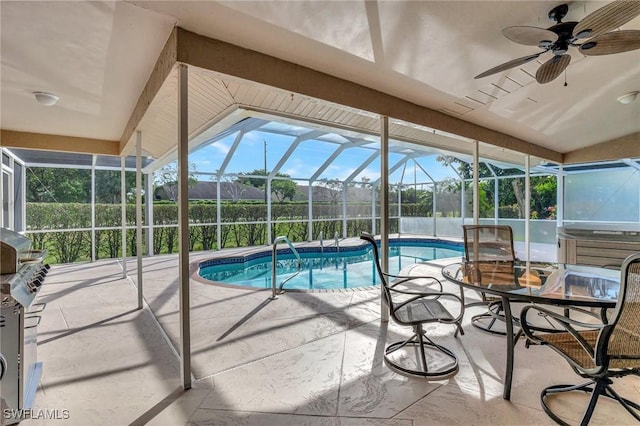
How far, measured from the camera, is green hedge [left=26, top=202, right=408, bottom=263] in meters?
7.30

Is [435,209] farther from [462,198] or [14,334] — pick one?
[14,334]

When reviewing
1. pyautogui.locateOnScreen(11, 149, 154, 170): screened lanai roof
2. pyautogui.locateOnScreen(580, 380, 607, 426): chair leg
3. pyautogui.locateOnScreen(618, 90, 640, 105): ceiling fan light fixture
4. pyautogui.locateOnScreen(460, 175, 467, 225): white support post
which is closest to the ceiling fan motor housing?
pyautogui.locateOnScreen(580, 380, 607, 426): chair leg

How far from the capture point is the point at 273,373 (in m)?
2.49

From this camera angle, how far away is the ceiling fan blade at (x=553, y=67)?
240 cm

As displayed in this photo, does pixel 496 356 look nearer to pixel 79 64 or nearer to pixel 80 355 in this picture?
pixel 80 355

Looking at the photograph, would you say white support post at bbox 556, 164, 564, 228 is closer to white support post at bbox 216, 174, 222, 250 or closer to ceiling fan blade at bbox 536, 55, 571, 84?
ceiling fan blade at bbox 536, 55, 571, 84

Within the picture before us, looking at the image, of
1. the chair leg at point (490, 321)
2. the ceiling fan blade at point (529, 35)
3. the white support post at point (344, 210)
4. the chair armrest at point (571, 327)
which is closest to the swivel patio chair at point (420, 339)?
the chair armrest at point (571, 327)

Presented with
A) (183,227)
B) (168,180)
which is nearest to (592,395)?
(183,227)

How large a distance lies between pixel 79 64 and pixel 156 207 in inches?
268

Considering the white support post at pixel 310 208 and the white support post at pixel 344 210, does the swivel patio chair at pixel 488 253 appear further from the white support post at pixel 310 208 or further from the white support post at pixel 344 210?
the white support post at pixel 344 210

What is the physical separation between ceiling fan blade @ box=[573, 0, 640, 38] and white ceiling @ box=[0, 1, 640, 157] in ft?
1.00

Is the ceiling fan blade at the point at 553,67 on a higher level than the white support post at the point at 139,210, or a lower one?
higher

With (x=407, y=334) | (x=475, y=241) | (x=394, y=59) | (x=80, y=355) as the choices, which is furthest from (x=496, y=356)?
(x=80, y=355)

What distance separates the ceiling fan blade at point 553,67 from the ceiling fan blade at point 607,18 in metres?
0.27
